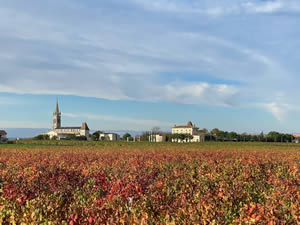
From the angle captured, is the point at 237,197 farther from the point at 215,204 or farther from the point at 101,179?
the point at 101,179

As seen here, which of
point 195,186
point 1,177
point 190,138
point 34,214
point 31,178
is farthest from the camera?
point 190,138

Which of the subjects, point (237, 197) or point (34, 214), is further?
point (237, 197)

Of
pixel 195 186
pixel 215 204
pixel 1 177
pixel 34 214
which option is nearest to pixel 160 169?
pixel 195 186

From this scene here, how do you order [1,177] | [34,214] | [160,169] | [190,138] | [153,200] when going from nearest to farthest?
[34,214] < [153,200] < [1,177] < [160,169] < [190,138]

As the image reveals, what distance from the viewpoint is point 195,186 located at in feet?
25.0

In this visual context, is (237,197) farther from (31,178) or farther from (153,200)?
(31,178)

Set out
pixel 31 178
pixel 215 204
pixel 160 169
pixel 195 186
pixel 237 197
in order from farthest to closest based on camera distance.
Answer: pixel 160 169
pixel 31 178
pixel 195 186
pixel 237 197
pixel 215 204

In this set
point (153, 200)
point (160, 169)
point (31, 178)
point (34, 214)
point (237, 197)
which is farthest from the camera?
point (160, 169)

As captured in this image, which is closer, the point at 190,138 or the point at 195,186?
the point at 195,186

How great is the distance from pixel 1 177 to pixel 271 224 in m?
7.78

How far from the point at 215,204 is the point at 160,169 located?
5.63 m

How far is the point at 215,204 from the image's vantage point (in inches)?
198

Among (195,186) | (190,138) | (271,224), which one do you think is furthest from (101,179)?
(190,138)

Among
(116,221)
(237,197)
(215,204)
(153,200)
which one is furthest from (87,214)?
(237,197)
